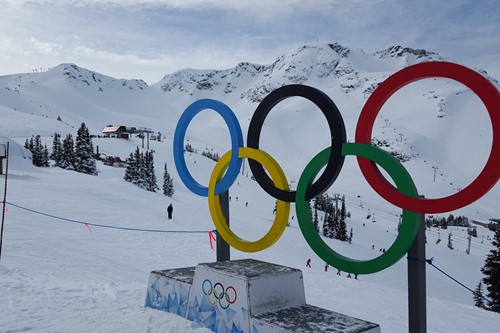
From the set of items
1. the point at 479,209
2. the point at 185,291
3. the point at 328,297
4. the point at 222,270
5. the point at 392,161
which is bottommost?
the point at 479,209

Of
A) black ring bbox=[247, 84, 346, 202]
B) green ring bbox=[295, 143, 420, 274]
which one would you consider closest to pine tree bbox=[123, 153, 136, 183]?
black ring bbox=[247, 84, 346, 202]

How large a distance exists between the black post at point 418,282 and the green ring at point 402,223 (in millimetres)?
126

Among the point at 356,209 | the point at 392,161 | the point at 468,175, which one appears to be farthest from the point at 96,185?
the point at 468,175

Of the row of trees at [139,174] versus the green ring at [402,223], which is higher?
the green ring at [402,223]

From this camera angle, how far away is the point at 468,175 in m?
176

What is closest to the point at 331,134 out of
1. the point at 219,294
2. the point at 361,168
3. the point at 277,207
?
the point at 361,168

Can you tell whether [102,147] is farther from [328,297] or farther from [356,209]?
[328,297]

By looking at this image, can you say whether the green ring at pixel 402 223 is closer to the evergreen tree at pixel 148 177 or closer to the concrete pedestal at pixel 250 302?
the concrete pedestal at pixel 250 302

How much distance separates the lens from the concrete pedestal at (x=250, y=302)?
5.73 metres

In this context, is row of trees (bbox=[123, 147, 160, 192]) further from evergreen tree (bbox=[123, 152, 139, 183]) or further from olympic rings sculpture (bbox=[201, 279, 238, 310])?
olympic rings sculpture (bbox=[201, 279, 238, 310])

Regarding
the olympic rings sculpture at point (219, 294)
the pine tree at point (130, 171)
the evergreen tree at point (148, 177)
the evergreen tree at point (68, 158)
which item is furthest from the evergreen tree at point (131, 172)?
the olympic rings sculpture at point (219, 294)

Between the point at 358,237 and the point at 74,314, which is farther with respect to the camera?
the point at 358,237

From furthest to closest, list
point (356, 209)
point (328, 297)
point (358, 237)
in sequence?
point (356, 209) < point (358, 237) < point (328, 297)

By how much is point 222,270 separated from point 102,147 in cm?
7858
